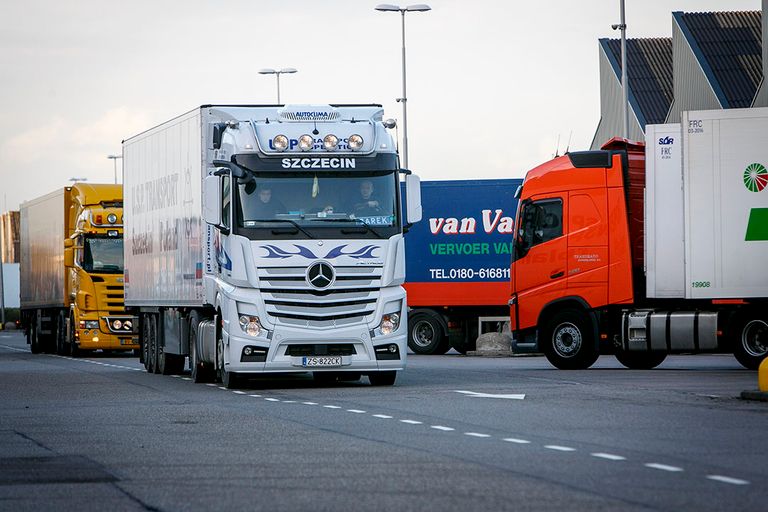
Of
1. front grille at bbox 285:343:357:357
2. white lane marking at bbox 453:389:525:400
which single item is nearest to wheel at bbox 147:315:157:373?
front grille at bbox 285:343:357:357

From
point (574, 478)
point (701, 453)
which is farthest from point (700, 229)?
point (574, 478)

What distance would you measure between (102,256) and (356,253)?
19.8m

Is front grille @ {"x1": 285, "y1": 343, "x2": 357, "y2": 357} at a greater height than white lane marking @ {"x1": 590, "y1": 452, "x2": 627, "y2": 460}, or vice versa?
front grille @ {"x1": 285, "y1": 343, "x2": 357, "y2": 357}

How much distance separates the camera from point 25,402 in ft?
70.1

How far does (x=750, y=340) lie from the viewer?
2647 cm

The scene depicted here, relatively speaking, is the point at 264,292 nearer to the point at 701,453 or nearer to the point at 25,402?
the point at 25,402

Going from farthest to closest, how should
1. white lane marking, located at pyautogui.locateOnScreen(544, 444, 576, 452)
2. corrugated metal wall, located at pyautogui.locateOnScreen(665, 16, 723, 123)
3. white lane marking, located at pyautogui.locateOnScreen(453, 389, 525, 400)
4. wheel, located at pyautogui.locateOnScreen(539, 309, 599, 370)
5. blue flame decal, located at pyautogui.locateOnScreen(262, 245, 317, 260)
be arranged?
1. corrugated metal wall, located at pyautogui.locateOnScreen(665, 16, 723, 123)
2. wheel, located at pyautogui.locateOnScreen(539, 309, 599, 370)
3. blue flame decal, located at pyautogui.locateOnScreen(262, 245, 317, 260)
4. white lane marking, located at pyautogui.locateOnScreen(453, 389, 525, 400)
5. white lane marking, located at pyautogui.locateOnScreen(544, 444, 576, 452)

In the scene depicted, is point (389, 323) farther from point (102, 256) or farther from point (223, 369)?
point (102, 256)

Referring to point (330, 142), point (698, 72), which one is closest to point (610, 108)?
point (698, 72)

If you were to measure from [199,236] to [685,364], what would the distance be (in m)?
11.3

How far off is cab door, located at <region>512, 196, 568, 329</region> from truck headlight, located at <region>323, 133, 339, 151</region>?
5.99 m

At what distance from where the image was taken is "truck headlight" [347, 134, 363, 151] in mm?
22922

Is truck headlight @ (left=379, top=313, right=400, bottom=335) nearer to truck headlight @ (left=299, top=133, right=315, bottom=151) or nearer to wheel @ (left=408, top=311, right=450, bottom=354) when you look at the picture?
truck headlight @ (left=299, top=133, right=315, bottom=151)

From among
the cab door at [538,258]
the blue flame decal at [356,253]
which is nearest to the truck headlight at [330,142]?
the blue flame decal at [356,253]
